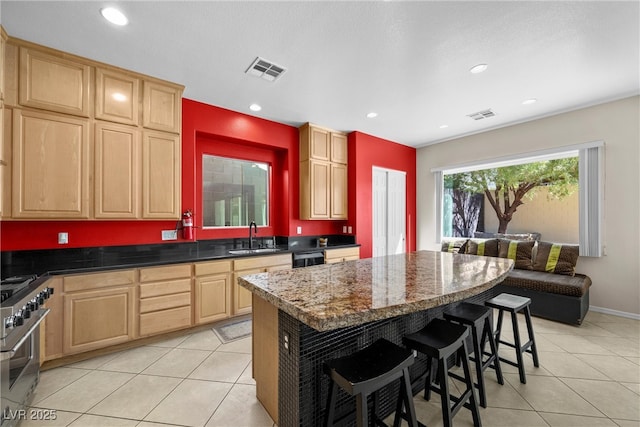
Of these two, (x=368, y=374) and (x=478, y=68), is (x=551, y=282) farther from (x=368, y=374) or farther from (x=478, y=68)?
(x=368, y=374)

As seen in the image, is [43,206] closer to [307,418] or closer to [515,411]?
[307,418]

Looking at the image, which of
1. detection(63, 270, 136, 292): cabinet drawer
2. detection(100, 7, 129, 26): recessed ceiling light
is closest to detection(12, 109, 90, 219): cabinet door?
detection(63, 270, 136, 292): cabinet drawer

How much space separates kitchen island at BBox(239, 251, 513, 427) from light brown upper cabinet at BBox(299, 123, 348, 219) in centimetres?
242

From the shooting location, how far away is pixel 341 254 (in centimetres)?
435

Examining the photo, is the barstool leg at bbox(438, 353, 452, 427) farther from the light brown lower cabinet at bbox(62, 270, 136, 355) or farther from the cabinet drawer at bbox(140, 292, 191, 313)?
the light brown lower cabinet at bbox(62, 270, 136, 355)

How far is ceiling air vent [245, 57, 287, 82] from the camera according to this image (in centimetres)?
263

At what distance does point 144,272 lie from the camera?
2.72m

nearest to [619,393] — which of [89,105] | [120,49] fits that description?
[120,49]

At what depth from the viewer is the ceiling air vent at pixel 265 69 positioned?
2633 millimetres

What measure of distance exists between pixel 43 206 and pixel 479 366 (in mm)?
3793

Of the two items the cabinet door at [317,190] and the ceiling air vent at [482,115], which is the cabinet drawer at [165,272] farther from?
the ceiling air vent at [482,115]

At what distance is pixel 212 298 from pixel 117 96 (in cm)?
238

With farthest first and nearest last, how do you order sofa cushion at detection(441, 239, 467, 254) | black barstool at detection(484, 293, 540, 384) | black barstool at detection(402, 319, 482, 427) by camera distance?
sofa cushion at detection(441, 239, 467, 254) < black barstool at detection(484, 293, 540, 384) < black barstool at detection(402, 319, 482, 427)

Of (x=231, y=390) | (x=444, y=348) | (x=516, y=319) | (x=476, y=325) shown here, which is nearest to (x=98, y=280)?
(x=231, y=390)
